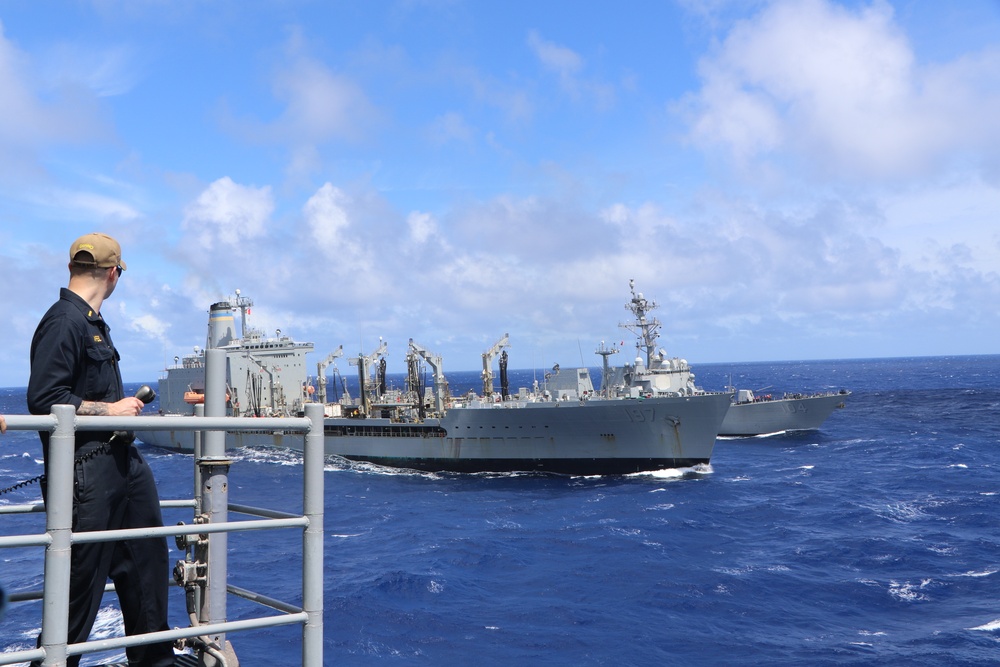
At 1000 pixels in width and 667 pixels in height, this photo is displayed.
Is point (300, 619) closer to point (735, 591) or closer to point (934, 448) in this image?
point (735, 591)

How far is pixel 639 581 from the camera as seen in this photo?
59.4 feet

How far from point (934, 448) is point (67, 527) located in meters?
47.4

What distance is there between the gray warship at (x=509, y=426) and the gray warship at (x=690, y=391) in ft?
5.75

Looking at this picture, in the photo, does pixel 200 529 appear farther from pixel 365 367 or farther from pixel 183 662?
pixel 365 367

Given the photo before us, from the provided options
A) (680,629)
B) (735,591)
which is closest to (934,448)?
(735,591)

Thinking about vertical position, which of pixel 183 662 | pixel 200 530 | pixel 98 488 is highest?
pixel 98 488

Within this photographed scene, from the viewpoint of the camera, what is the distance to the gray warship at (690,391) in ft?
125

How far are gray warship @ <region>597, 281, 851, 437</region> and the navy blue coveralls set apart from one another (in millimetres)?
32545

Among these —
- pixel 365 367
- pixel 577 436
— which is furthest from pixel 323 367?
pixel 577 436

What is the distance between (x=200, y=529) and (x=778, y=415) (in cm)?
5361

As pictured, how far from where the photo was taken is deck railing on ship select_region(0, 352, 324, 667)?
2.39 meters

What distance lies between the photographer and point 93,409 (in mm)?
2854

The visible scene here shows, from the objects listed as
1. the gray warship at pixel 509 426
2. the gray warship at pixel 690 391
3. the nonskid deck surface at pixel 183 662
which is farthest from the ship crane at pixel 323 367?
the nonskid deck surface at pixel 183 662

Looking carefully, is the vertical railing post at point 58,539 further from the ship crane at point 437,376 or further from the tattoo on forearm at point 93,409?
the ship crane at point 437,376
